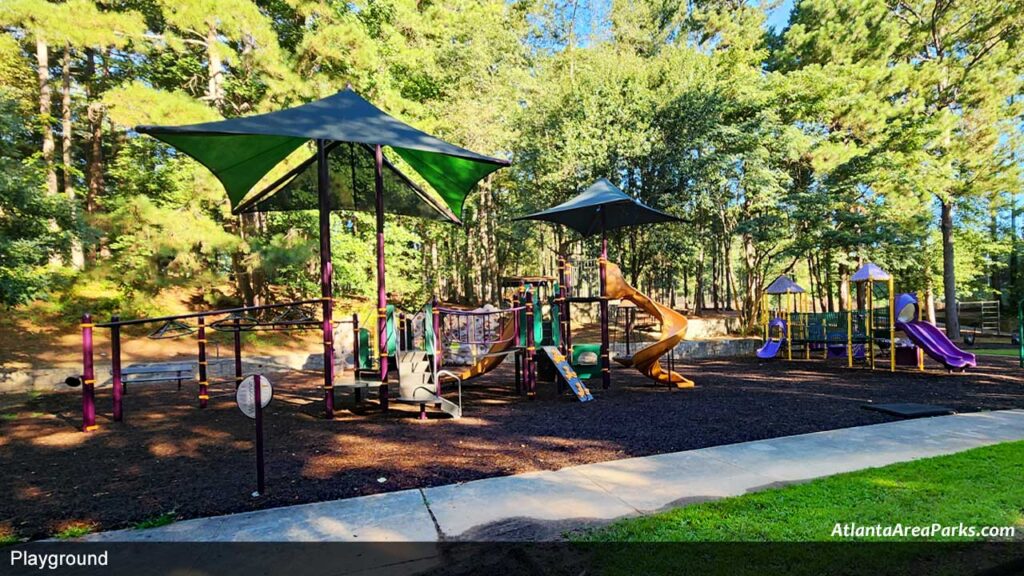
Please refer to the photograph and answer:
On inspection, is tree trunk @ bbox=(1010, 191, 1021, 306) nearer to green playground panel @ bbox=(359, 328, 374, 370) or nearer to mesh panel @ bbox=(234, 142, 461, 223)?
mesh panel @ bbox=(234, 142, 461, 223)

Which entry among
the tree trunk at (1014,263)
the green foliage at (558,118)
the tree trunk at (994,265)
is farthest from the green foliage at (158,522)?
the tree trunk at (1014,263)

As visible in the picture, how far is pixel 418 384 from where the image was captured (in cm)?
701

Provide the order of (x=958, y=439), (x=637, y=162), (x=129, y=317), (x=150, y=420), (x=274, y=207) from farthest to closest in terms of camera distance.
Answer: (x=637, y=162)
(x=129, y=317)
(x=274, y=207)
(x=150, y=420)
(x=958, y=439)

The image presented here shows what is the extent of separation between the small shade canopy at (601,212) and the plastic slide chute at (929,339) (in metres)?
5.99

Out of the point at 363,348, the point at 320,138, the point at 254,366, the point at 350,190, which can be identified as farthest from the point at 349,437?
the point at 254,366

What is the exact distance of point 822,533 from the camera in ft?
9.95

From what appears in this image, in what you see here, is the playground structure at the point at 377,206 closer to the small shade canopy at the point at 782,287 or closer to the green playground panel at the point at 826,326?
the green playground panel at the point at 826,326

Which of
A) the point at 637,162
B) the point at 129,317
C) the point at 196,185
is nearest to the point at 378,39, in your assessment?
the point at 196,185

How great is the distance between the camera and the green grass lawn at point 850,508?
Answer: 3062 mm

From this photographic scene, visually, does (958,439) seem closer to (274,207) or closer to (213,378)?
(274,207)

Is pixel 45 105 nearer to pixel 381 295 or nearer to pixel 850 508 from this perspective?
pixel 381 295

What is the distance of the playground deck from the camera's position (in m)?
4.06

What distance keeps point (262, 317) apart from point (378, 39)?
11100 millimetres

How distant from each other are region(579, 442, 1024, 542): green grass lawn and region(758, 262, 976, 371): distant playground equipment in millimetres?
8615
